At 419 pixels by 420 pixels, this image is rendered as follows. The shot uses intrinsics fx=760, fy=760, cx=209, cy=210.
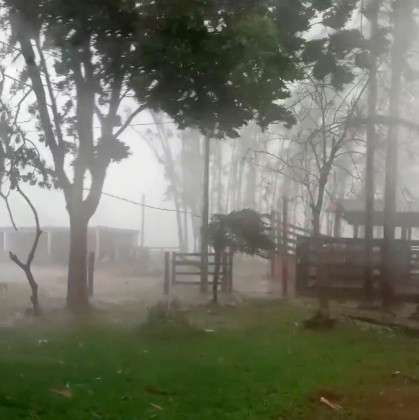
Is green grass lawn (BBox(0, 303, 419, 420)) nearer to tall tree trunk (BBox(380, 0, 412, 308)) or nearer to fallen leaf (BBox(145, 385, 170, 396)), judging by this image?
fallen leaf (BBox(145, 385, 170, 396))

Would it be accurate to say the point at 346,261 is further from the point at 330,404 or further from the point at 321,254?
the point at 330,404

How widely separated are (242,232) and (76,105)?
496cm

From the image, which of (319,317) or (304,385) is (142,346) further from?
(319,317)

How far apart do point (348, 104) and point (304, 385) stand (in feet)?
46.8

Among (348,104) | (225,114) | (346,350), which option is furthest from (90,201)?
(348,104)

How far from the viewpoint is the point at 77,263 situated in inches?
721

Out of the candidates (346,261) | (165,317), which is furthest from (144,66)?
(346,261)

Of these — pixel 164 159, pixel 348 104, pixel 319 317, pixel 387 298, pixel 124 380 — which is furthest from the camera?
pixel 164 159

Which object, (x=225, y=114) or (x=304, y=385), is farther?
(x=225, y=114)

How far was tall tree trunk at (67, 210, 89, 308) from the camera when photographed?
18.1m

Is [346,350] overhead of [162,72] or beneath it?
beneath

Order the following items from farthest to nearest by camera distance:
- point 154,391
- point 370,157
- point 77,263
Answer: point 370,157, point 77,263, point 154,391

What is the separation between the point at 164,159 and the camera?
108 ft

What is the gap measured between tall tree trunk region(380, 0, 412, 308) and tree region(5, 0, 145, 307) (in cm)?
714
